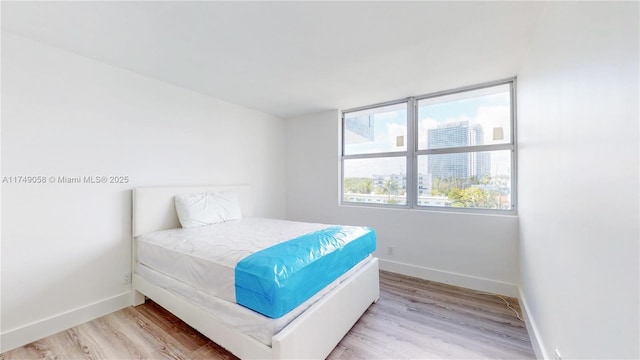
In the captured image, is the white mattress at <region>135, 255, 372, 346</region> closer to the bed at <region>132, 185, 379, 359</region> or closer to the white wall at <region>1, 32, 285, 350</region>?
the bed at <region>132, 185, 379, 359</region>

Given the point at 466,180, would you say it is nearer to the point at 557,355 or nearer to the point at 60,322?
the point at 557,355

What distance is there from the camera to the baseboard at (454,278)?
252cm

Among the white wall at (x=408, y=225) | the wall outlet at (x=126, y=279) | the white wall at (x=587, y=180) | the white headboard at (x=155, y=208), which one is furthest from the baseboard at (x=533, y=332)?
the wall outlet at (x=126, y=279)

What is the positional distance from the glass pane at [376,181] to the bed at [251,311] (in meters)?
1.25

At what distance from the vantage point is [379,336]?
1866 millimetres

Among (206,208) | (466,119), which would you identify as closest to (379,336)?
(206,208)

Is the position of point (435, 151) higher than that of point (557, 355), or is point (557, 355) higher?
point (435, 151)

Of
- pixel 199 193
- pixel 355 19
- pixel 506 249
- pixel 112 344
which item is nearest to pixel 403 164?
pixel 506 249

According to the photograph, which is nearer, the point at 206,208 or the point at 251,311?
the point at 251,311

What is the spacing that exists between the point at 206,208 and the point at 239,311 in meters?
1.60

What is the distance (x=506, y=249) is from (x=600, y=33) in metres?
2.31

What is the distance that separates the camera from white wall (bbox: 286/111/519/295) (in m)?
2.57

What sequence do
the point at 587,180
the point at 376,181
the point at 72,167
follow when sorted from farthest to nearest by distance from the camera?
the point at 376,181 → the point at 72,167 → the point at 587,180

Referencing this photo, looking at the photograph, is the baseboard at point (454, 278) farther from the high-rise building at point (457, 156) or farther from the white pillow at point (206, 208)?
the white pillow at point (206, 208)
